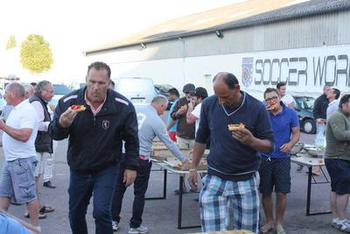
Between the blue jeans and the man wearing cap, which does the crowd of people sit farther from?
the man wearing cap

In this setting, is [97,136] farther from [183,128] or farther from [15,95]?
[183,128]

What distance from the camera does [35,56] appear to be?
7844cm

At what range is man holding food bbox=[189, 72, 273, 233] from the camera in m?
4.45

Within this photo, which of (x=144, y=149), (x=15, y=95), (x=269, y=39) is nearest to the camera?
(x=15, y=95)

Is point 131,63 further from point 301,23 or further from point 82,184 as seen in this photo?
point 82,184

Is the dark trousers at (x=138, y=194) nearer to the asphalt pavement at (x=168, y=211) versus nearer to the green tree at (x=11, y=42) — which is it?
the asphalt pavement at (x=168, y=211)

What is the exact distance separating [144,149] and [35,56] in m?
75.3

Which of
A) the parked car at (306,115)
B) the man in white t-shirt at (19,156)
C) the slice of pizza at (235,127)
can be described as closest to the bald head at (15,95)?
the man in white t-shirt at (19,156)

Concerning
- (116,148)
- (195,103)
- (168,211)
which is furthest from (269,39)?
(116,148)

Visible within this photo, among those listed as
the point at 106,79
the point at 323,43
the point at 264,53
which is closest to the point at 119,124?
the point at 106,79

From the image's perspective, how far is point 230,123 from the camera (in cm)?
446

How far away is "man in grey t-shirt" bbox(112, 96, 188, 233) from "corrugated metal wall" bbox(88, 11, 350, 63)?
56.0ft

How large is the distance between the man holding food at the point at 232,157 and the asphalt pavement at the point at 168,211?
7.56 feet

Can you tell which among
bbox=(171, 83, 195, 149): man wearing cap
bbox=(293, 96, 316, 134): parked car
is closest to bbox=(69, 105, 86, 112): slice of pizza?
bbox=(171, 83, 195, 149): man wearing cap
